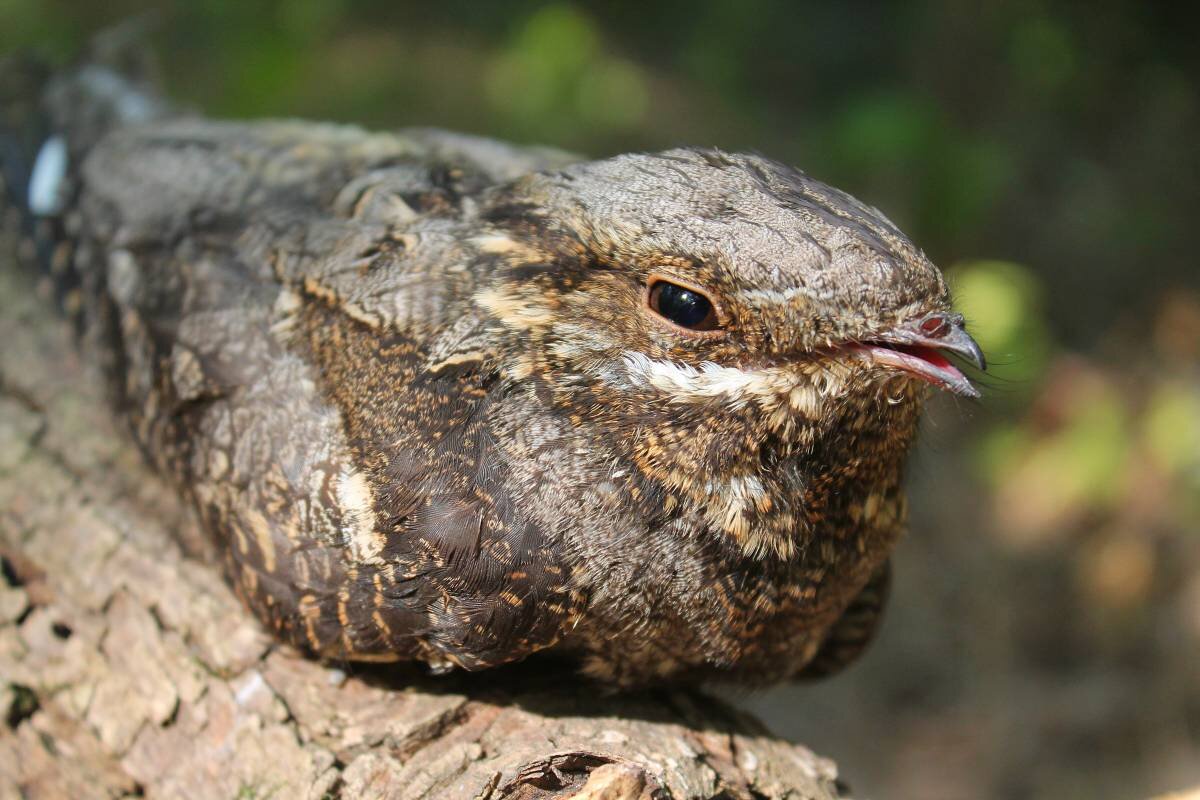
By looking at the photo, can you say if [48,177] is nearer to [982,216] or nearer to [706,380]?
[706,380]

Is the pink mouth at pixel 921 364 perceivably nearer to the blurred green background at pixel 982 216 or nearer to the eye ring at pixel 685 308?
the eye ring at pixel 685 308

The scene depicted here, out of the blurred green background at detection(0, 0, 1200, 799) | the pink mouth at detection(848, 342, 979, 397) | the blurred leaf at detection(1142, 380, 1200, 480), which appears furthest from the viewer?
the blurred leaf at detection(1142, 380, 1200, 480)

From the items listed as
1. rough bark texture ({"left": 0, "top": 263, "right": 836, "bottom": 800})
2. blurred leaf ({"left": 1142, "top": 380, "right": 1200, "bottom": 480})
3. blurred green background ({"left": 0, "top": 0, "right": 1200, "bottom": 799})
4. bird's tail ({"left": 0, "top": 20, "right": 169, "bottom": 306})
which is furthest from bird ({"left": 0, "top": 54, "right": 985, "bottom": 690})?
blurred leaf ({"left": 1142, "top": 380, "right": 1200, "bottom": 480})

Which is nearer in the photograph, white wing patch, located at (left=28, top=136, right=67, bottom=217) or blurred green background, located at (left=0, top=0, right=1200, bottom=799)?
white wing patch, located at (left=28, top=136, right=67, bottom=217)

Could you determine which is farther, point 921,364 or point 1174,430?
point 1174,430

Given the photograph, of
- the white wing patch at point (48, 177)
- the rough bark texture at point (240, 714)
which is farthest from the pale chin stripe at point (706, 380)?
the white wing patch at point (48, 177)

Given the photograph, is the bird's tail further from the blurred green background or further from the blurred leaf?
the blurred leaf

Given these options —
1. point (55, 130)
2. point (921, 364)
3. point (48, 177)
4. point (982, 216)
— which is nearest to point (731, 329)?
point (921, 364)
